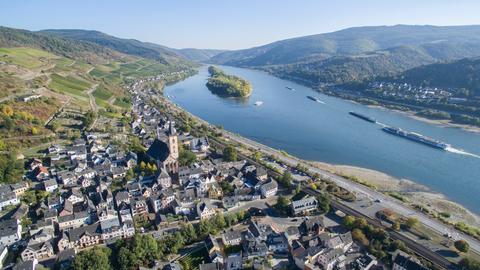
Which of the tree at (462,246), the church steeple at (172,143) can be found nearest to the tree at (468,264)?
the tree at (462,246)

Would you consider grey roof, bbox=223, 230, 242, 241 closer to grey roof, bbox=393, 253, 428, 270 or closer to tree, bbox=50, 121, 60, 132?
grey roof, bbox=393, 253, 428, 270

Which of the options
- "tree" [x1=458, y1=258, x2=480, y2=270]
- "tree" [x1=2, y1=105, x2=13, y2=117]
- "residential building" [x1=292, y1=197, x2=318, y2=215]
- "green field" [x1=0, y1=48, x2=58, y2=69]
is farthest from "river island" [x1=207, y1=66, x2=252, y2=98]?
"tree" [x1=458, y1=258, x2=480, y2=270]

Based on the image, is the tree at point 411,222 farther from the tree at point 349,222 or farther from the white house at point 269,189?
the white house at point 269,189

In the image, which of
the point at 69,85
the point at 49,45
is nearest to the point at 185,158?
the point at 69,85

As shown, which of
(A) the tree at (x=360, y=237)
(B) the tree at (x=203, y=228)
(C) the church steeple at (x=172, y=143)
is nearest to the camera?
(A) the tree at (x=360, y=237)

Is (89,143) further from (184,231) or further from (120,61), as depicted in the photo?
(120,61)

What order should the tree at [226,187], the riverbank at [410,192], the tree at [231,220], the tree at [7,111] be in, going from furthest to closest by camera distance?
the tree at [7,111], the tree at [226,187], the riverbank at [410,192], the tree at [231,220]

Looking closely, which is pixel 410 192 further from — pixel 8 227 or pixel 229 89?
pixel 229 89

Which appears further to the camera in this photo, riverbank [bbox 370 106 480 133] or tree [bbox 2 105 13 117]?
riverbank [bbox 370 106 480 133]
